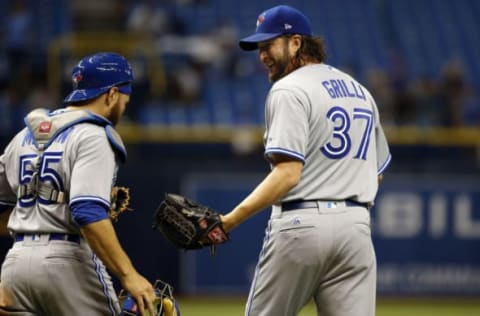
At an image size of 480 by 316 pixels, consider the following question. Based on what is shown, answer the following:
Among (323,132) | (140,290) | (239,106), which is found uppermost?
(323,132)

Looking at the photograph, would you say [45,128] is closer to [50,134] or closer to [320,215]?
[50,134]

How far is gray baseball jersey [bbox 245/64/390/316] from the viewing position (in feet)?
15.6

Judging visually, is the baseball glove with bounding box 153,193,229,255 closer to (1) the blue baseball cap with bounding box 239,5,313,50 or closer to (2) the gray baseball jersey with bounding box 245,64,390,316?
(2) the gray baseball jersey with bounding box 245,64,390,316

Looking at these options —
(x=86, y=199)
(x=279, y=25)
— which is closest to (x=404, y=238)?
(x=279, y=25)

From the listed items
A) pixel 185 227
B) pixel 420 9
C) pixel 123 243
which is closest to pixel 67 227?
pixel 185 227

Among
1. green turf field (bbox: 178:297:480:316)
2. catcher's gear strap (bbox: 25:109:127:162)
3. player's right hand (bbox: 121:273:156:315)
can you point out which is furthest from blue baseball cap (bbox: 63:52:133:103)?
green turf field (bbox: 178:297:480:316)

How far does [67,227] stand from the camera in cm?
454

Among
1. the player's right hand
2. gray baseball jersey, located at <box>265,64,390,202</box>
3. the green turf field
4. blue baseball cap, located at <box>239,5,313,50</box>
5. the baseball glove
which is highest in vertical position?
blue baseball cap, located at <box>239,5,313,50</box>

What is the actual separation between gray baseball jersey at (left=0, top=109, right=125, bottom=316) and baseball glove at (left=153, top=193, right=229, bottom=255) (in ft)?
1.30

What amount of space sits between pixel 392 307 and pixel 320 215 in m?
7.16

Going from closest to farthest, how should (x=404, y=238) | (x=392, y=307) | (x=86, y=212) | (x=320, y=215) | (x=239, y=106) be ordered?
(x=86, y=212), (x=320, y=215), (x=392, y=307), (x=404, y=238), (x=239, y=106)

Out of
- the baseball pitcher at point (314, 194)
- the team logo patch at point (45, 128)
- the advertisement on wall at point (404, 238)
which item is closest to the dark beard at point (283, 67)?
the baseball pitcher at point (314, 194)

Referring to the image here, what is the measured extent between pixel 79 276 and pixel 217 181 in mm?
7735

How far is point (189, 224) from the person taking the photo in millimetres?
4812
